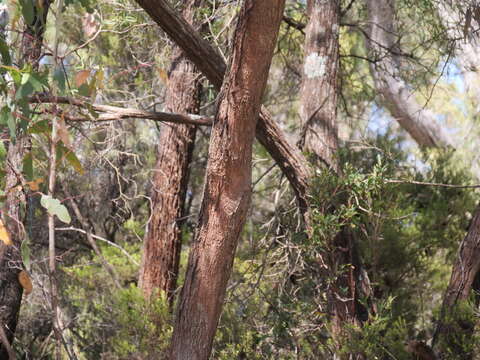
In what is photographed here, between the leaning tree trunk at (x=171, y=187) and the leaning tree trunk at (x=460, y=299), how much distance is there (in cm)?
261

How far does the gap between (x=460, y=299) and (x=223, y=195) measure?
223 cm

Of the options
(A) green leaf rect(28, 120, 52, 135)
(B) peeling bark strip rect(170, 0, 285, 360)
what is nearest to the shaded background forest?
(A) green leaf rect(28, 120, 52, 135)

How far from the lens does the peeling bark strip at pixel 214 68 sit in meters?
3.60

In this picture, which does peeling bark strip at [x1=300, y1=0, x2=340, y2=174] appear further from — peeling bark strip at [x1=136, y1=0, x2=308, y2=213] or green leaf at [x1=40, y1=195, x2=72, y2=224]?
green leaf at [x1=40, y1=195, x2=72, y2=224]

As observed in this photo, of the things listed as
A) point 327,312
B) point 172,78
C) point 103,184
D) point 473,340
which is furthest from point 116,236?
point 473,340

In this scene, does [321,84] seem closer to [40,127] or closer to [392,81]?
[40,127]

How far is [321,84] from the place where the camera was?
537 centimetres

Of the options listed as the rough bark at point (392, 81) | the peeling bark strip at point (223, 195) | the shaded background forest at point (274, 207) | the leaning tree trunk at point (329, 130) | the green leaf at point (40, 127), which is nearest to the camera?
the green leaf at point (40, 127)

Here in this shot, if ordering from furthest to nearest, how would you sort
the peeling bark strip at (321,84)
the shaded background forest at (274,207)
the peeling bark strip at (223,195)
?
the peeling bark strip at (321,84)
the shaded background forest at (274,207)
the peeling bark strip at (223,195)

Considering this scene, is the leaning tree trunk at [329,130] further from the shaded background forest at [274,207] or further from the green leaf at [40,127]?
the green leaf at [40,127]

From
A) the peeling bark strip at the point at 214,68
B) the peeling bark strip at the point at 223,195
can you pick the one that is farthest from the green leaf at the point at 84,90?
the peeling bark strip at the point at 214,68

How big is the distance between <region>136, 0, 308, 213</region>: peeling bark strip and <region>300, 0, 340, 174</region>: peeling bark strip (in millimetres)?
397

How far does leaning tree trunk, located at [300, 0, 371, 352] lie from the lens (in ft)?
15.3

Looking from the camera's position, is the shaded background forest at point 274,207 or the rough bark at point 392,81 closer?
the shaded background forest at point 274,207
